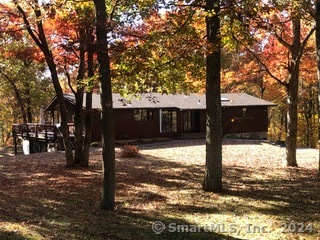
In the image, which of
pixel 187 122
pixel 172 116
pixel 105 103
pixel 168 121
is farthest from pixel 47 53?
pixel 187 122

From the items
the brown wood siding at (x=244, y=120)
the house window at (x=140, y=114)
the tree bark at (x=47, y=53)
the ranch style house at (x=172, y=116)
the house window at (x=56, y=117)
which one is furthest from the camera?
the house window at (x=56, y=117)

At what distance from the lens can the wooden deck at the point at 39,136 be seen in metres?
24.3

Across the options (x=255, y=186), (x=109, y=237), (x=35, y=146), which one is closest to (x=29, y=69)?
(x=35, y=146)

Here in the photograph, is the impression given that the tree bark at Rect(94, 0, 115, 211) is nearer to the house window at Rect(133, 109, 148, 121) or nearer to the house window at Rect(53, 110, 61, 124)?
the house window at Rect(133, 109, 148, 121)

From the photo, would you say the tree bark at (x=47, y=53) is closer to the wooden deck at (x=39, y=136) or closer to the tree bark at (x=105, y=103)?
the tree bark at (x=105, y=103)

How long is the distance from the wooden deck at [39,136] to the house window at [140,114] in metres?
6.41

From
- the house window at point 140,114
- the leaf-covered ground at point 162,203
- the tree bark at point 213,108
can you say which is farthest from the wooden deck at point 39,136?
the tree bark at point 213,108

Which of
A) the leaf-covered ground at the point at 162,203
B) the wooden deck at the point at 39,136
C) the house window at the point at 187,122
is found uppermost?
the house window at the point at 187,122

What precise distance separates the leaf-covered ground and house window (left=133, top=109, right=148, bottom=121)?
12589 millimetres

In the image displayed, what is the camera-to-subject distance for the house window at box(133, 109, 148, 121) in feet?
93.2

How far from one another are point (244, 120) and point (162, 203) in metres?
25.0

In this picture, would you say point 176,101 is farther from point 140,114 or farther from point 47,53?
point 47,53

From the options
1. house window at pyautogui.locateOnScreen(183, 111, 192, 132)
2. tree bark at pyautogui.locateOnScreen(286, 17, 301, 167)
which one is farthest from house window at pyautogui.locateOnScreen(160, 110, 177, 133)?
tree bark at pyautogui.locateOnScreen(286, 17, 301, 167)

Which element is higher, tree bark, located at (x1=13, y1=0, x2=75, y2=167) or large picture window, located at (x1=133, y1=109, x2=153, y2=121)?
tree bark, located at (x1=13, y1=0, x2=75, y2=167)
